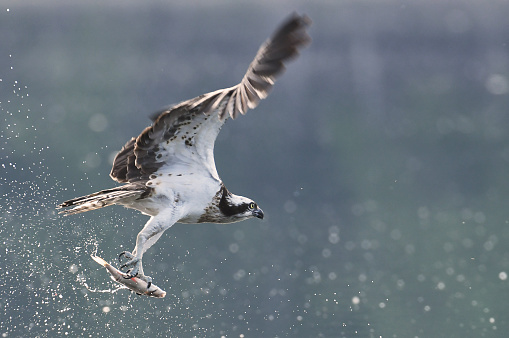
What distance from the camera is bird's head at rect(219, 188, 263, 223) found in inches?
297

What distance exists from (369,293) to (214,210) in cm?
536

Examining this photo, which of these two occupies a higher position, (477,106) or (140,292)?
(140,292)

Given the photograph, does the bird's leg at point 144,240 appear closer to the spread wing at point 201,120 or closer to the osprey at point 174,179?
the osprey at point 174,179

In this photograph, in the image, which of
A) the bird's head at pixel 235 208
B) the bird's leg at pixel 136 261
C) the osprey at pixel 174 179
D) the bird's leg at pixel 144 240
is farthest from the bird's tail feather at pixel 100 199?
the bird's head at pixel 235 208

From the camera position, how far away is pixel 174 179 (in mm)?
Result: 7328

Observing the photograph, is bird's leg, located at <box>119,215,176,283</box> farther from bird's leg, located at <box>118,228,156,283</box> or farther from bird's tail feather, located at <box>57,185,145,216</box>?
bird's tail feather, located at <box>57,185,145,216</box>

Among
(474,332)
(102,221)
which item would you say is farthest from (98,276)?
(474,332)

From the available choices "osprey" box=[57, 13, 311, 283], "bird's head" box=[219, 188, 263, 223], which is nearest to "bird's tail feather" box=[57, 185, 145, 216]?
"osprey" box=[57, 13, 311, 283]

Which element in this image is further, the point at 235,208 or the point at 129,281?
the point at 235,208

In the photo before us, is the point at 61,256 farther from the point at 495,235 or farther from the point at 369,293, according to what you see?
the point at 495,235

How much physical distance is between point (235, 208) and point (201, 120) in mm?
1042

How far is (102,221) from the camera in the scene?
15227mm

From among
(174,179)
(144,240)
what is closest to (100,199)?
(144,240)

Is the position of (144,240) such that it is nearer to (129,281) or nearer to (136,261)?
(136,261)
